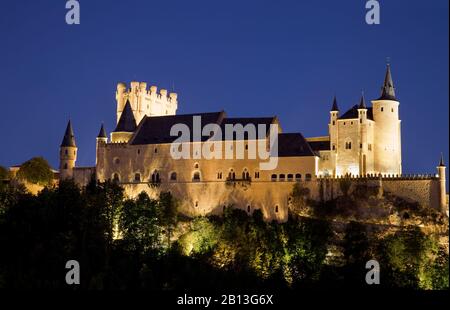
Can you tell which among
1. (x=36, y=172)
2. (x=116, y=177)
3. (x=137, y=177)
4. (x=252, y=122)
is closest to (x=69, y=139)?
(x=36, y=172)

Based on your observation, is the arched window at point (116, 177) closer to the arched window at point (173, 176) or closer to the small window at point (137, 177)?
the small window at point (137, 177)

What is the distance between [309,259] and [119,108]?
31889mm

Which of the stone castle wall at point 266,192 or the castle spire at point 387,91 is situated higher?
the castle spire at point 387,91

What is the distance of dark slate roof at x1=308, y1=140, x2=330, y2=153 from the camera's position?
102m

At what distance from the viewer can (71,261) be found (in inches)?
3703

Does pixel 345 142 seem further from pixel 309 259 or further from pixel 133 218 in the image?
pixel 133 218

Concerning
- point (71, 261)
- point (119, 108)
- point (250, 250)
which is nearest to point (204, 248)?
point (250, 250)

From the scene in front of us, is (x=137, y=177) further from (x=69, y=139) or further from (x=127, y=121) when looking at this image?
(x=69, y=139)

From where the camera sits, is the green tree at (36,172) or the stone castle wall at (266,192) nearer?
the stone castle wall at (266,192)

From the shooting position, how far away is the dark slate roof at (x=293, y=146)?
99938 mm

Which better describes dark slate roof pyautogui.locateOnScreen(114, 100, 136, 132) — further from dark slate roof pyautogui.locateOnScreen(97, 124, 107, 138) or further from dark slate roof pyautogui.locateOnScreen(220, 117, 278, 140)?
dark slate roof pyautogui.locateOnScreen(220, 117, 278, 140)

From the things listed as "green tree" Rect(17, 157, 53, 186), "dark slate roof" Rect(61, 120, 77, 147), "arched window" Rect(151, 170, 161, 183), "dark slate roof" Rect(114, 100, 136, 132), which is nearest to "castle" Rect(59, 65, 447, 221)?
"arched window" Rect(151, 170, 161, 183)

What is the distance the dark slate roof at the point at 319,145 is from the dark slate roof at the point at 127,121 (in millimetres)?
18077

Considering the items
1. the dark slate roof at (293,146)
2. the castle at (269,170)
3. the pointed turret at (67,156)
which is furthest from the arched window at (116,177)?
the dark slate roof at (293,146)
